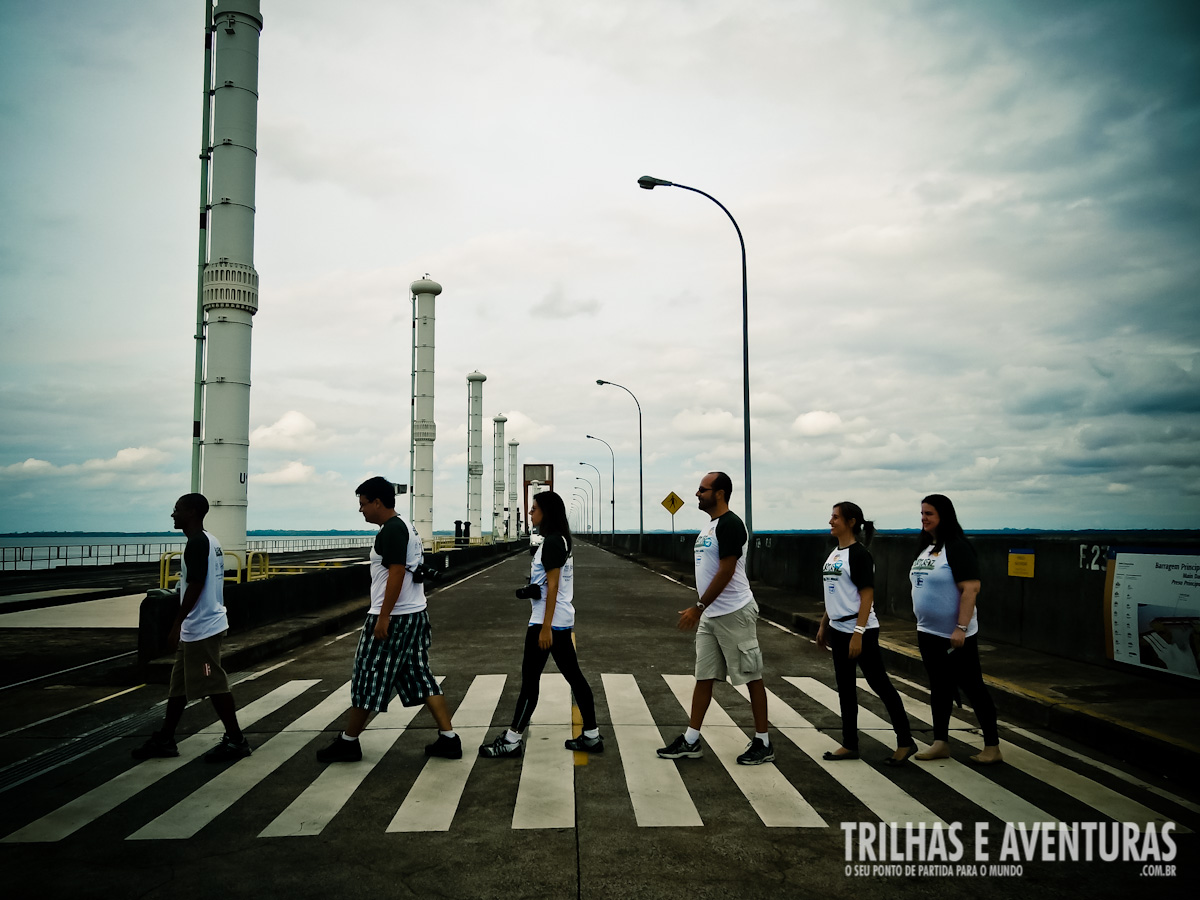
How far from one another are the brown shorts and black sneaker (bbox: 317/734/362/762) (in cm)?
89

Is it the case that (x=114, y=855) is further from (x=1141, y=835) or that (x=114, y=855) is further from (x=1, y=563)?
(x=1, y=563)

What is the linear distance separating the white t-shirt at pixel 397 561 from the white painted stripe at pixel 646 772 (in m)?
1.95

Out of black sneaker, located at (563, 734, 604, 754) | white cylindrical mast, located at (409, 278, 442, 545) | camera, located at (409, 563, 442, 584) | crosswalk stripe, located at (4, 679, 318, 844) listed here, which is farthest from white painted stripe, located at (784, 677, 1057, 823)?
white cylindrical mast, located at (409, 278, 442, 545)

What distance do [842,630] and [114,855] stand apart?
4773mm

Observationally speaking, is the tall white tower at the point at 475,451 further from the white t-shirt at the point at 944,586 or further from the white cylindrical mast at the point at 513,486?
the white t-shirt at the point at 944,586

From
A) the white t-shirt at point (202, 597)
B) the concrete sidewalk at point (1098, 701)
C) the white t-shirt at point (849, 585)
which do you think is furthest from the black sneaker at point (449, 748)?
the concrete sidewalk at point (1098, 701)

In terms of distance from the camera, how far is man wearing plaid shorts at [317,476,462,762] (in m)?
5.77

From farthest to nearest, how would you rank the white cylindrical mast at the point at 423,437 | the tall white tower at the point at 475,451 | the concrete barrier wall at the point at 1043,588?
→ the tall white tower at the point at 475,451, the white cylindrical mast at the point at 423,437, the concrete barrier wall at the point at 1043,588

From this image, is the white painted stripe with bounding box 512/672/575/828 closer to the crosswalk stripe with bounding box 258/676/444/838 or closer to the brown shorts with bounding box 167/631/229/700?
the crosswalk stripe with bounding box 258/676/444/838

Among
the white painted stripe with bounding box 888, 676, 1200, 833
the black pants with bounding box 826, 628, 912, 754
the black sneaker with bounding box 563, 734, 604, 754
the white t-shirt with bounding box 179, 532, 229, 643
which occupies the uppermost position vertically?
the white t-shirt with bounding box 179, 532, 229, 643

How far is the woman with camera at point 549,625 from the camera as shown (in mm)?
5965

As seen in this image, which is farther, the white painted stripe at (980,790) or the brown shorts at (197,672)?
the brown shorts at (197,672)

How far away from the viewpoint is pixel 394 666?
592cm

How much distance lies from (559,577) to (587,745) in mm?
1325
